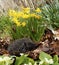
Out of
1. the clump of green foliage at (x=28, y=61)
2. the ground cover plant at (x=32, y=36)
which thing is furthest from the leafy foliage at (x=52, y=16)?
the clump of green foliage at (x=28, y=61)

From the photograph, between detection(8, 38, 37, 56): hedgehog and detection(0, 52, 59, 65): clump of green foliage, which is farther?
detection(8, 38, 37, 56): hedgehog

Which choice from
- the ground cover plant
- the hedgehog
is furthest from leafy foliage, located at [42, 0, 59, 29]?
the hedgehog

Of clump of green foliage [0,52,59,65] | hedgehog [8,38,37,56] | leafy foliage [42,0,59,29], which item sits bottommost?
leafy foliage [42,0,59,29]

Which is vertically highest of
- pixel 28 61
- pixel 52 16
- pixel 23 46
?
pixel 28 61

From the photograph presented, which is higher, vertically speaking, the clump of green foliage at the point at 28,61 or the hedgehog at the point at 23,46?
the clump of green foliage at the point at 28,61

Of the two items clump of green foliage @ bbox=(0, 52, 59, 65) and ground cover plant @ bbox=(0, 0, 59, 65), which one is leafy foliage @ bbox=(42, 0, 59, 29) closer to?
ground cover plant @ bbox=(0, 0, 59, 65)

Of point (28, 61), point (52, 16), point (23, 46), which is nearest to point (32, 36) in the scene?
point (23, 46)

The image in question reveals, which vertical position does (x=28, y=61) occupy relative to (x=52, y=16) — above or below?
above

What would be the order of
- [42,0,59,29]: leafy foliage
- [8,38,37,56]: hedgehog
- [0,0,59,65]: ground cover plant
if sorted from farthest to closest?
[42,0,59,29]: leafy foliage < [8,38,37,56]: hedgehog < [0,0,59,65]: ground cover plant

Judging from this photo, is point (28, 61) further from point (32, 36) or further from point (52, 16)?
point (52, 16)

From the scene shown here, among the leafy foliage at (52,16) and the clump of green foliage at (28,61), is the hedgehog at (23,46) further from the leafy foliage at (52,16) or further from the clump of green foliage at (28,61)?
the leafy foliage at (52,16)

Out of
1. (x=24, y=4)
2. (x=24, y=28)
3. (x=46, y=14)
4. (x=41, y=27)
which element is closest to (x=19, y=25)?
(x=24, y=28)
